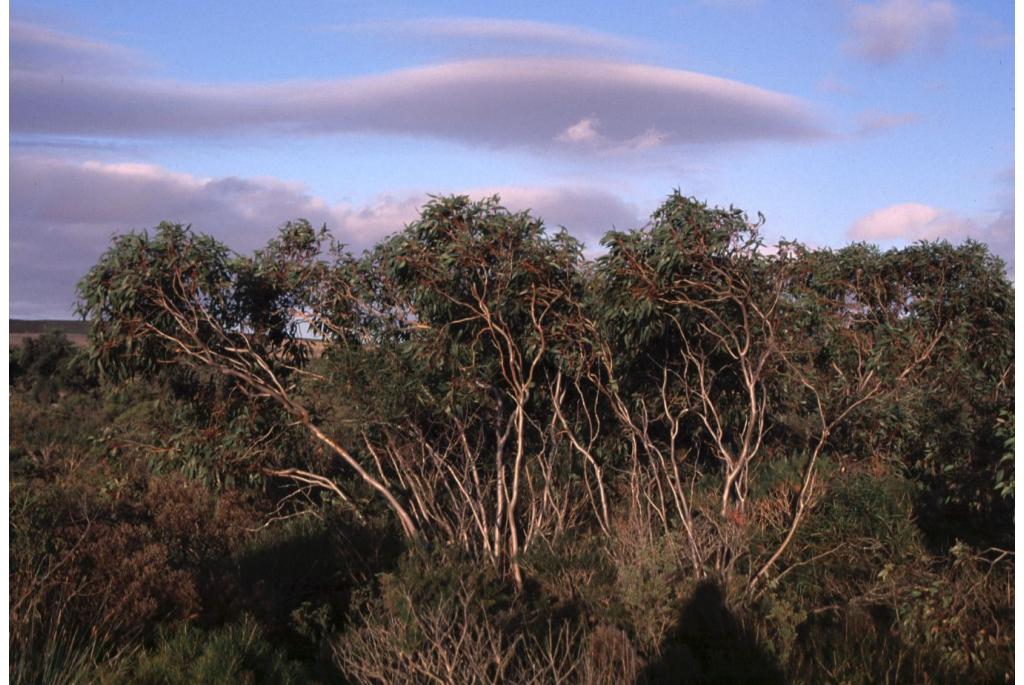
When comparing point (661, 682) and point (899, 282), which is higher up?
point (899, 282)

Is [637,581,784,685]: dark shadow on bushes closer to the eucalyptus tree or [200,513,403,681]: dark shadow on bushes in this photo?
the eucalyptus tree

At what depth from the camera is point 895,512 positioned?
A: 12703 mm

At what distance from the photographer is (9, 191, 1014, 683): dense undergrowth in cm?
809

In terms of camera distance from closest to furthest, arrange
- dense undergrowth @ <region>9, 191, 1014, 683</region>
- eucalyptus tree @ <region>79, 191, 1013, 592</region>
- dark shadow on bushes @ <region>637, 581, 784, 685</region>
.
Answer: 1. dense undergrowth @ <region>9, 191, 1014, 683</region>
2. dark shadow on bushes @ <region>637, 581, 784, 685</region>
3. eucalyptus tree @ <region>79, 191, 1013, 592</region>

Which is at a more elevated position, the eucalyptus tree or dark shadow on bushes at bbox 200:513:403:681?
the eucalyptus tree

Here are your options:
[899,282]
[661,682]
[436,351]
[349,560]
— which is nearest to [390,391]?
[436,351]

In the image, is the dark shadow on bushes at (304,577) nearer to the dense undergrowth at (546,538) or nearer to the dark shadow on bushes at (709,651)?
the dense undergrowth at (546,538)

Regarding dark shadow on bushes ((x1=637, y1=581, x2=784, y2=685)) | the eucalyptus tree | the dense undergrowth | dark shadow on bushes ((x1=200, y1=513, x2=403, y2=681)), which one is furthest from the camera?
the eucalyptus tree

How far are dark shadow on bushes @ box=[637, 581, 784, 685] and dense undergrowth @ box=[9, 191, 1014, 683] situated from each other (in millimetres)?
27

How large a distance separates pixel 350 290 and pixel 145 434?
350 cm

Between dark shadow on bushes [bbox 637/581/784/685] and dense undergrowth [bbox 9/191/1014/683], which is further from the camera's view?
dark shadow on bushes [bbox 637/581/784/685]

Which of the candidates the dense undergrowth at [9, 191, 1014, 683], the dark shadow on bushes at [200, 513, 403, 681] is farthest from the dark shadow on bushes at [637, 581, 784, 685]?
the dark shadow on bushes at [200, 513, 403, 681]

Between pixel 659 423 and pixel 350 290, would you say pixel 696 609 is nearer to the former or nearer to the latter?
pixel 659 423

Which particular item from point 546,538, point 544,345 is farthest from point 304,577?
point 544,345
